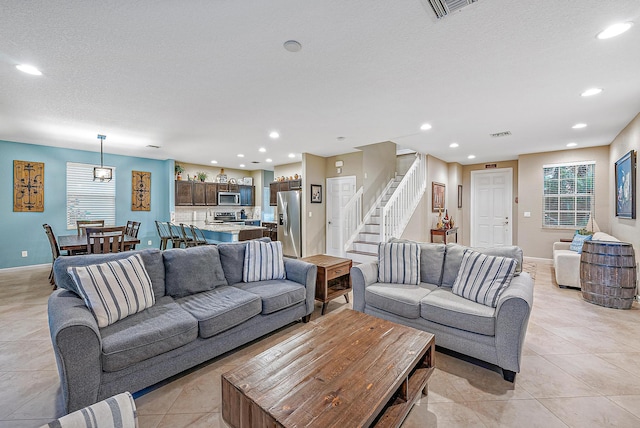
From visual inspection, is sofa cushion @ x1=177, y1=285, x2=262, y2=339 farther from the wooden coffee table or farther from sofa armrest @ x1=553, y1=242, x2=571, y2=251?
sofa armrest @ x1=553, y1=242, x2=571, y2=251

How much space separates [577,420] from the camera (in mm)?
1658

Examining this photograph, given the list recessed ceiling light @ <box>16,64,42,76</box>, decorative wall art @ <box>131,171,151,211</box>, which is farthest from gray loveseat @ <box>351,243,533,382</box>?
decorative wall art @ <box>131,171,151,211</box>

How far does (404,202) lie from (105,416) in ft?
17.6

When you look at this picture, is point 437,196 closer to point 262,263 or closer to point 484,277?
point 484,277

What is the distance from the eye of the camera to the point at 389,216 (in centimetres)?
529

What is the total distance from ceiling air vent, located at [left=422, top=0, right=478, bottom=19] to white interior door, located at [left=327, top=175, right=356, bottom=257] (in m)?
Answer: 4.87

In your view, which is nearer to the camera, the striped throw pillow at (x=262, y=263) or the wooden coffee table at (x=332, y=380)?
the wooden coffee table at (x=332, y=380)

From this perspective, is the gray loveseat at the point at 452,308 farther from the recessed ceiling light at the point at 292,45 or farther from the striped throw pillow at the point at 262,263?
the recessed ceiling light at the point at 292,45

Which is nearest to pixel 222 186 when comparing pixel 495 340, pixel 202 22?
pixel 202 22

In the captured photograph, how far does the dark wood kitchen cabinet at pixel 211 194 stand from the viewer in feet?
26.4

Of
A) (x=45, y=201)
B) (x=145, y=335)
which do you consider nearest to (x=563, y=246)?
(x=145, y=335)

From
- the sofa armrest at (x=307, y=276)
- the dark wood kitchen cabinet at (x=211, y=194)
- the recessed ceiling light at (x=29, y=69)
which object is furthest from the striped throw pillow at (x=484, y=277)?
the dark wood kitchen cabinet at (x=211, y=194)

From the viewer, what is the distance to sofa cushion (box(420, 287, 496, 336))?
210cm

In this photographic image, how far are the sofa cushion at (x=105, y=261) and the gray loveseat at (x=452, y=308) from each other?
1.87 m
